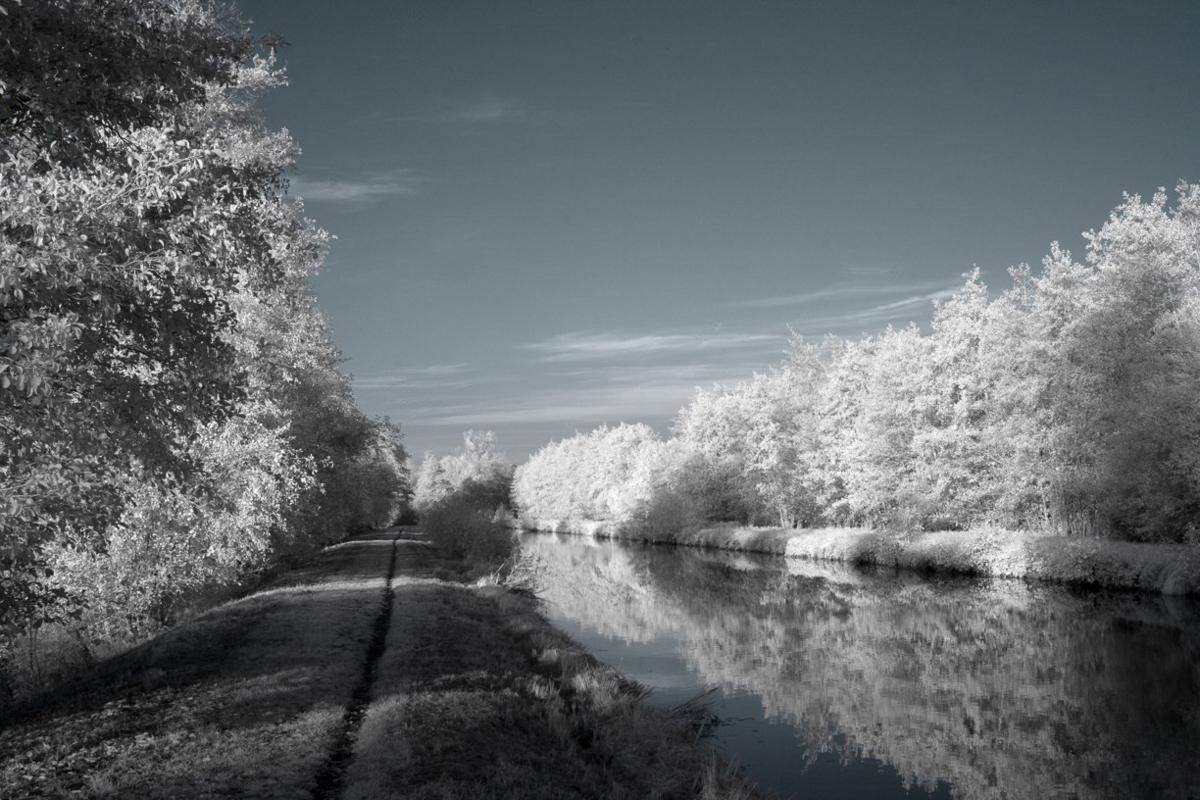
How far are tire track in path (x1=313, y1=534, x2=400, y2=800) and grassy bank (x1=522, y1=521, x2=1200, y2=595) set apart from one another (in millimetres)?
27580

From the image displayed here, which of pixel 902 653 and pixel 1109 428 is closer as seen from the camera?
pixel 902 653

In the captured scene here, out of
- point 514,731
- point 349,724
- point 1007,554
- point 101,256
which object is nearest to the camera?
point 101,256

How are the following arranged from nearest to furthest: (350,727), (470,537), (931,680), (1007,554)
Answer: (350,727) < (931,680) < (1007,554) < (470,537)

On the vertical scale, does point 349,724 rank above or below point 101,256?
below

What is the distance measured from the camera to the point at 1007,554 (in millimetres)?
37562

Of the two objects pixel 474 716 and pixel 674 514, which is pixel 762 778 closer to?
pixel 474 716

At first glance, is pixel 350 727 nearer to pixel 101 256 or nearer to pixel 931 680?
pixel 101 256

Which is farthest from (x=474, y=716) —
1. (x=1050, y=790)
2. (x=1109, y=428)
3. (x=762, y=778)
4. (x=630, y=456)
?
(x=630, y=456)

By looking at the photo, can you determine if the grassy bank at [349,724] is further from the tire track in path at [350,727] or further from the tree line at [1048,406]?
the tree line at [1048,406]

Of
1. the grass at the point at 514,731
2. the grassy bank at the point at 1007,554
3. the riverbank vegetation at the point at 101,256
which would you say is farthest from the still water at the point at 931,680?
the riverbank vegetation at the point at 101,256

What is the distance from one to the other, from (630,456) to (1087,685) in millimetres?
97560

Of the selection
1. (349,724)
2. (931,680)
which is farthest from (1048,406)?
(349,724)

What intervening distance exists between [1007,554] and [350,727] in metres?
34.3

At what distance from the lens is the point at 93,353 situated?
380 inches
